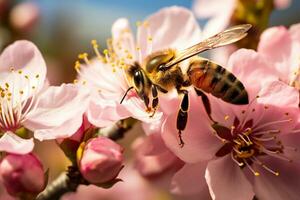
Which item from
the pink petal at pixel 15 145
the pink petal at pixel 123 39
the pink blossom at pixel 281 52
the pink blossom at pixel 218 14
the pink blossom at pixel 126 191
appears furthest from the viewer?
the pink blossom at pixel 126 191

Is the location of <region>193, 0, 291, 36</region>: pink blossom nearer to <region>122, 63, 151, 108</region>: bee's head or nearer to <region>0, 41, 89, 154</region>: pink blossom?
<region>122, 63, 151, 108</region>: bee's head

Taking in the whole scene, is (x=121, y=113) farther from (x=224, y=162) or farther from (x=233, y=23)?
(x=233, y=23)

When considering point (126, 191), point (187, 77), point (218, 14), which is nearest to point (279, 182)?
point (187, 77)

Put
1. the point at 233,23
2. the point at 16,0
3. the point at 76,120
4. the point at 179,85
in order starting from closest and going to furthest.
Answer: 1. the point at 76,120
2. the point at 179,85
3. the point at 233,23
4. the point at 16,0

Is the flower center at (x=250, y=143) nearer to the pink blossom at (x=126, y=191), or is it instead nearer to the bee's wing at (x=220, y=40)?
the bee's wing at (x=220, y=40)

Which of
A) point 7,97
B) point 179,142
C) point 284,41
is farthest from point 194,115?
point 7,97

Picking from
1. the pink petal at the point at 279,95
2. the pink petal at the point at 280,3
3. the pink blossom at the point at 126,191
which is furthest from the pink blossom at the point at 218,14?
the pink blossom at the point at 126,191

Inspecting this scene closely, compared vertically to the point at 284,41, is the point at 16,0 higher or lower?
lower

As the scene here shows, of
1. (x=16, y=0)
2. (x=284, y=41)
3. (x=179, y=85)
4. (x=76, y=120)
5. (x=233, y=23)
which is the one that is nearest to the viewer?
(x=76, y=120)
